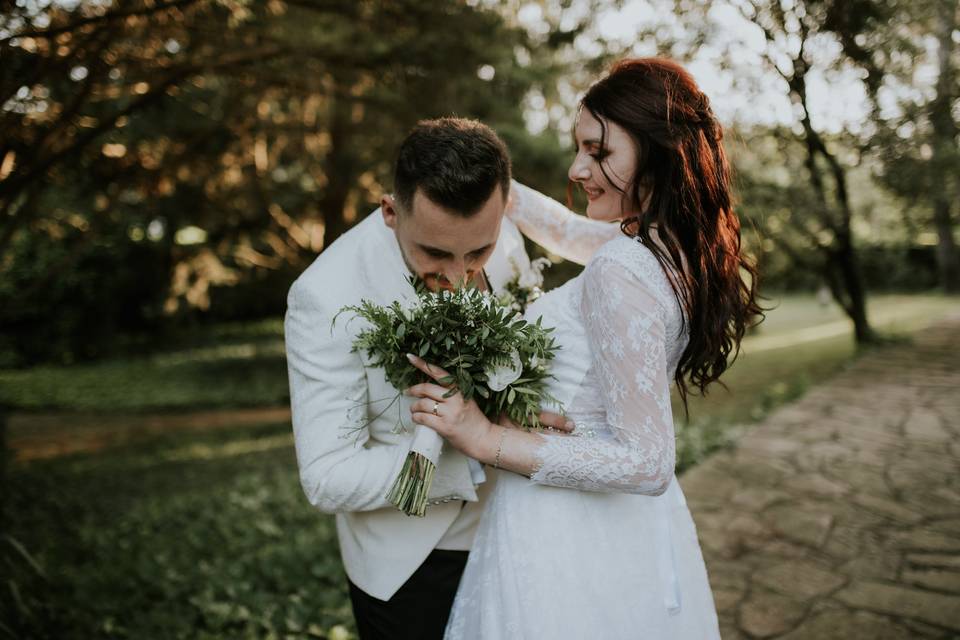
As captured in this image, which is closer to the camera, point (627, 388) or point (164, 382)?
point (627, 388)

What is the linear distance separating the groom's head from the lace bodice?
1.08ft

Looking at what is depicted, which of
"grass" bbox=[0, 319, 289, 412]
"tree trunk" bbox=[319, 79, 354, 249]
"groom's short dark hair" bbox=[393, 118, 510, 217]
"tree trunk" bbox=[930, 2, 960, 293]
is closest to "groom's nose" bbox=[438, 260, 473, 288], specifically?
"groom's short dark hair" bbox=[393, 118, 510, 217]

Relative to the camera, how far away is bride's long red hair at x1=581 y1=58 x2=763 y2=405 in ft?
5.60

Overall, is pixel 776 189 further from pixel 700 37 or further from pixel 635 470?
pixel 635 470

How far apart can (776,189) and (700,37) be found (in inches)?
122

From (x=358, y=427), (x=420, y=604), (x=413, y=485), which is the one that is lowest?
(x=420, y=604)

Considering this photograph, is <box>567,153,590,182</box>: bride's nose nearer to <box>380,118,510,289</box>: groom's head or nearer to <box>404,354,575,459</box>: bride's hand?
<box>380,118,510,289</box>: groom's head

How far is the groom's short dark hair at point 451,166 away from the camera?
1.74 m

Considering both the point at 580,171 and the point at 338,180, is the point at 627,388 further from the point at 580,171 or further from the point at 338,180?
the point at 338,180

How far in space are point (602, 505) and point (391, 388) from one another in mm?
639

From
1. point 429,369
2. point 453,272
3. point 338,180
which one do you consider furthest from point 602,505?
point 338,180

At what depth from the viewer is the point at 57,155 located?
421 centimetres

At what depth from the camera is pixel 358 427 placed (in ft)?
5.66

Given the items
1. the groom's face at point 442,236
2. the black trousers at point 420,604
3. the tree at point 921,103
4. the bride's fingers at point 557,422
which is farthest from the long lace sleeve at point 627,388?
the tree at point 921,103
